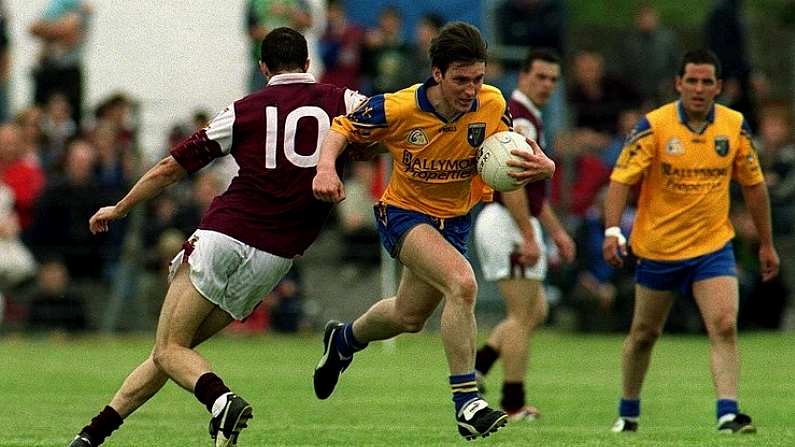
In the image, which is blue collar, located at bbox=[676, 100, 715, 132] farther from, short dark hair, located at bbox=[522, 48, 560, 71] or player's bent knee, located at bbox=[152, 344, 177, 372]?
player's bent knee, located at bbox=[152, 344, 177, 372]

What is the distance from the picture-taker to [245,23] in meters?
22.8

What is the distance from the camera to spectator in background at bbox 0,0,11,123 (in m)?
23.2

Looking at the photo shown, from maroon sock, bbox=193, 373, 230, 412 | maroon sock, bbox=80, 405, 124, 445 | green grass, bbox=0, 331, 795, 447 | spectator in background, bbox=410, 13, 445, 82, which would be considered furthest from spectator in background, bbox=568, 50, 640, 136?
maroon sock, bbox=193, 373, 230, 412

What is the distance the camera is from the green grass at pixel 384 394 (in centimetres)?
1134

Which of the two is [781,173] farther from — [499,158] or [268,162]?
[268,162]

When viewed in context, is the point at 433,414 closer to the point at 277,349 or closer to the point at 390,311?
the point at 390,311

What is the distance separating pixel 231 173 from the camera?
73.0 ft

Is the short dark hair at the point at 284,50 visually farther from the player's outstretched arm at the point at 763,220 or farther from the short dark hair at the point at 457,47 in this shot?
the player's outstretched arm at the point at 763,220

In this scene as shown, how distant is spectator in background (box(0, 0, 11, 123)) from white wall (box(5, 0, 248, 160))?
13cm

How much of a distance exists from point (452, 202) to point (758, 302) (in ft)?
42.4

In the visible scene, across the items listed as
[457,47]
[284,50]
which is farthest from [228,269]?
Result: [457,47]

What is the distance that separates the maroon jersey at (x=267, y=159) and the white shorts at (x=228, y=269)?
0.17ft

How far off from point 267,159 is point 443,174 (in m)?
1.06

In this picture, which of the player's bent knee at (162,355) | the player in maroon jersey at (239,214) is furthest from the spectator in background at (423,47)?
the player's bent knee at (162,355)
